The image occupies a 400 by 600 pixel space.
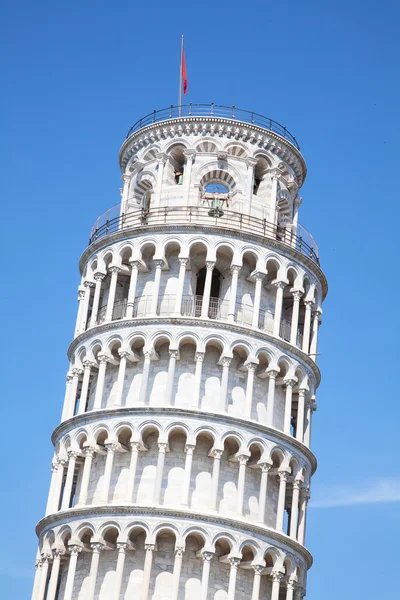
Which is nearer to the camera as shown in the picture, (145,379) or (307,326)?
(145,379)

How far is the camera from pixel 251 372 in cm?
5291

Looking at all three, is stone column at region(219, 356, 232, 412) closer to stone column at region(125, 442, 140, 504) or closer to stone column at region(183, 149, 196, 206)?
stone column at region(125, 442, 140, 504)

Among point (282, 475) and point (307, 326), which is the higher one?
point (307, 326)

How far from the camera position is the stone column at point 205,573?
48.3 m

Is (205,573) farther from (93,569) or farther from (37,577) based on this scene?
(37,577)

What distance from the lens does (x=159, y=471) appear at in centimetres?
5025

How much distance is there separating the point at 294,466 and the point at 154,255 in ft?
40.0

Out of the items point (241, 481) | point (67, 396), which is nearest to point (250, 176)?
point (67, 396)

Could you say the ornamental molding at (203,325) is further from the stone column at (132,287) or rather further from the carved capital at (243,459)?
the carved capital at (243,459)

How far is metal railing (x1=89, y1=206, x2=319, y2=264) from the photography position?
56156 mm

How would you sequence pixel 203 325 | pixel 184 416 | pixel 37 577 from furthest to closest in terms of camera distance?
pixel 203 325 → pixel 37 577 → pixel 184 416

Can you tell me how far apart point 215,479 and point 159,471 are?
2.52m

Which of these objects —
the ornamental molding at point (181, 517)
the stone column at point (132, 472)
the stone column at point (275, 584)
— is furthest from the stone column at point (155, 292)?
the stone column at point (275, 584)

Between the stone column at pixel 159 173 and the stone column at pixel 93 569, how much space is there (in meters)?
18.1
